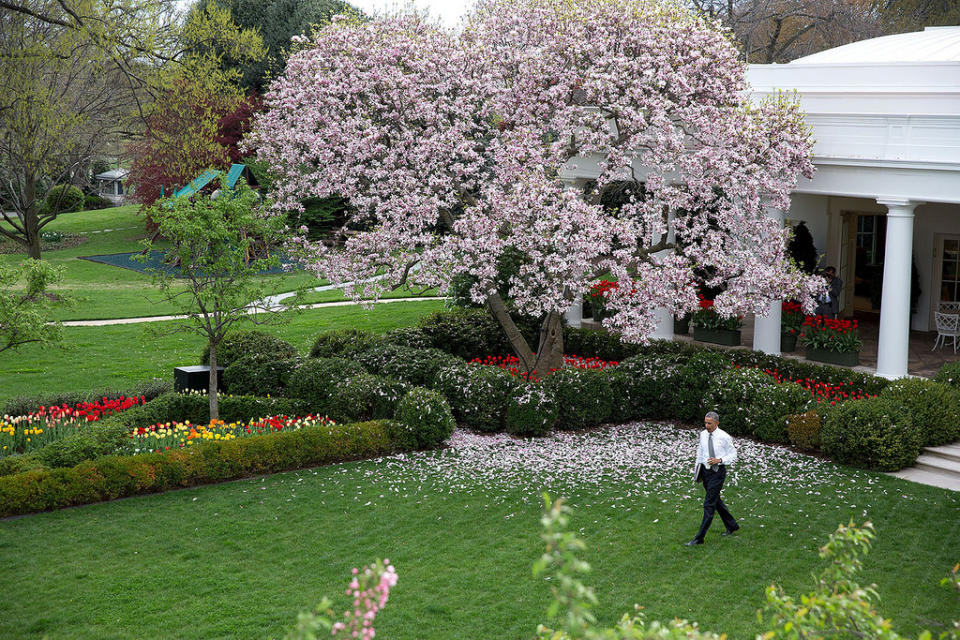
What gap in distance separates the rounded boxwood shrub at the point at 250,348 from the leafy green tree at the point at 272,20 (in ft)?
94.1

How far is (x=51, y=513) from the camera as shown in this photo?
11.9m

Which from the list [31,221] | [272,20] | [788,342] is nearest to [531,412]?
[788,342]

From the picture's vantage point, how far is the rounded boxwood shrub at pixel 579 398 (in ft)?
52.4

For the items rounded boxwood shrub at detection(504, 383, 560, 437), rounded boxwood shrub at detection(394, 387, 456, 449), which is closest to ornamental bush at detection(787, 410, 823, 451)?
rounded boxwood shrub at detection(504, 383, 560, 437)

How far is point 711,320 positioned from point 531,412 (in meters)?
7.09

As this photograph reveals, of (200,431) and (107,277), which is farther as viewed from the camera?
(107,277)

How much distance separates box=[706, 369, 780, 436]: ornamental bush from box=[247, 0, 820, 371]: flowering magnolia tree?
120 cm

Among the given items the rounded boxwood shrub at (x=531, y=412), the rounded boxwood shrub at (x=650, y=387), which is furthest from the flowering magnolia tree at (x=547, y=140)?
the rounded boxwood shrub at (x=531, y=412)

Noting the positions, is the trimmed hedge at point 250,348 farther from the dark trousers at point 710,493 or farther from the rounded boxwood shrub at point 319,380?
the dark trousers at point 710,493

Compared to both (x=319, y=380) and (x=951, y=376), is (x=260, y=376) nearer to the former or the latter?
(x=319, y=380)

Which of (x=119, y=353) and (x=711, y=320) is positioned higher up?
(x=711, y=320)

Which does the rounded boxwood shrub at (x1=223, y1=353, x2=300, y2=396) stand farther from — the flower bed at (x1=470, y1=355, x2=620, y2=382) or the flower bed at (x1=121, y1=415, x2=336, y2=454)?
the flower bed at (x1=470, y1=355, x2=620, y2=382)

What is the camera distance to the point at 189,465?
1289cm

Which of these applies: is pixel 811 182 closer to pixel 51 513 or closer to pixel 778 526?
pixel 778 526
